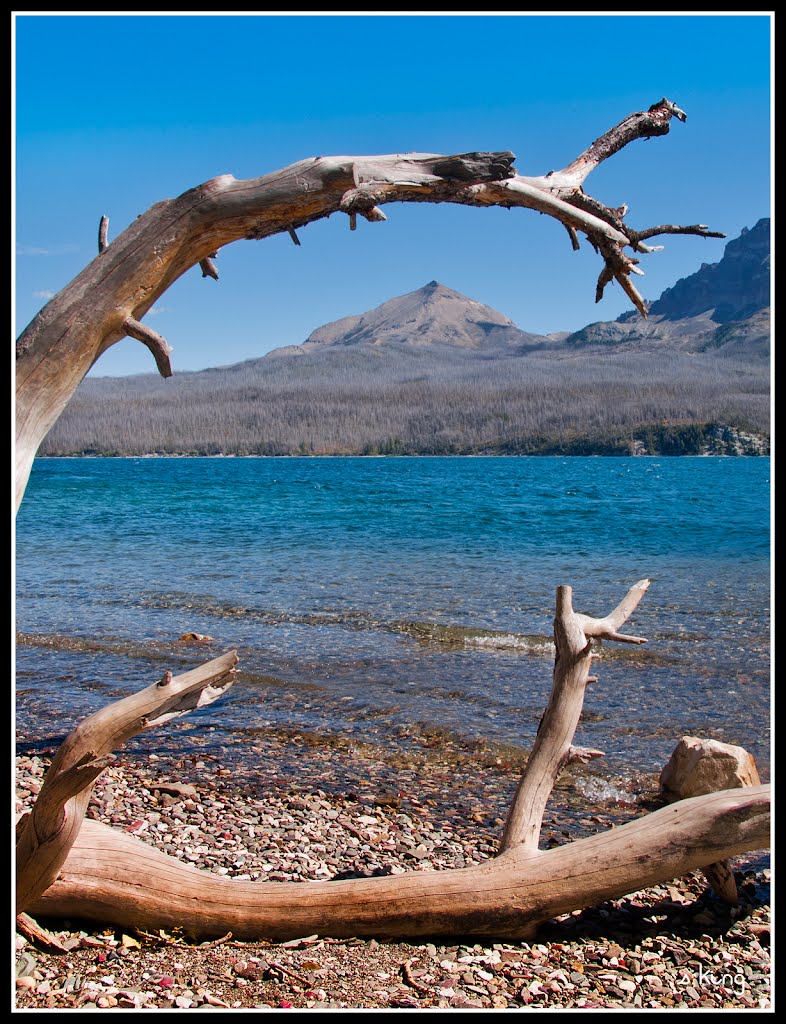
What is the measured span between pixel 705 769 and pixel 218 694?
172 inches

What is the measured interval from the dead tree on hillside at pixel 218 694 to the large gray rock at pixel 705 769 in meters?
1.73

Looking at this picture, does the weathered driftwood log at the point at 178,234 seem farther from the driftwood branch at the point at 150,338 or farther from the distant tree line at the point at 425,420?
the distant tree line at the point at 425,420

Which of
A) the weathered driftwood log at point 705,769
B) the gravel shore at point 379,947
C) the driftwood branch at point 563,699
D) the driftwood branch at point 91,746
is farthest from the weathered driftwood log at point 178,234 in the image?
the weathered driftwood log at point 705,769

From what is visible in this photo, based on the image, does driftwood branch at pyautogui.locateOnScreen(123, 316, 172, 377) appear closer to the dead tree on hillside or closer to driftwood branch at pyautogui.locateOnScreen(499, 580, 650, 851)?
the dead tree on hillside

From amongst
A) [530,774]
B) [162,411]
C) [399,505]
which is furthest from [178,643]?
[162,411]

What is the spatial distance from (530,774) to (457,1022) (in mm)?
2154

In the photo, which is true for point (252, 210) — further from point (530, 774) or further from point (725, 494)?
point (725, 494)

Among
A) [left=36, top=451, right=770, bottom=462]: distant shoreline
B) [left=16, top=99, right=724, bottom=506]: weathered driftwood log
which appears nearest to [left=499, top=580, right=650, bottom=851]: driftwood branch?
[left=16, top=99, right=724, bottom=506]: weathered driftwood log

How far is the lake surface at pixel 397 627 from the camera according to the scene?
9633 mm

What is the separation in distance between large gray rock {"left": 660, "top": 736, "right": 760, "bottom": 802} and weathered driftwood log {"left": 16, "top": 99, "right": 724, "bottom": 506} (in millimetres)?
4687

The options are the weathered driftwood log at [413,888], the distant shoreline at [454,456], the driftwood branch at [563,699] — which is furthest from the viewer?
the distant shoreline at [454,456]

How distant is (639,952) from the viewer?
467cm

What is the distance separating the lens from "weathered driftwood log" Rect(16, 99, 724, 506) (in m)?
3.70

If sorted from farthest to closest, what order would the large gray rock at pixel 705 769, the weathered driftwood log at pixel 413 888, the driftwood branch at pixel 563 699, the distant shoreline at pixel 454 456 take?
the distant shoreline at pixel 454 456 → the large gray rock at pixel 705 769 → the driftwood branch at pixel 563 699 → the weathered driftwood log at pixel 413 888
